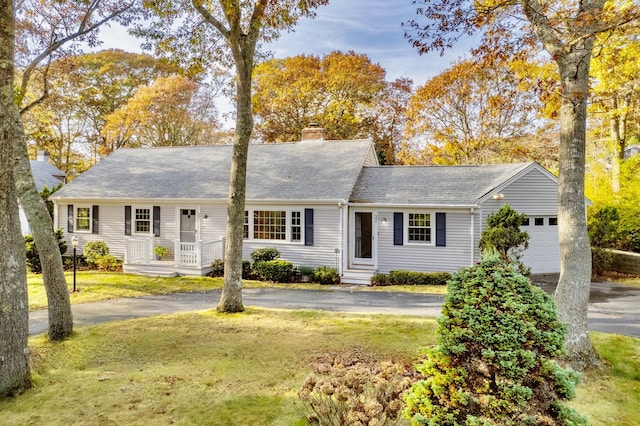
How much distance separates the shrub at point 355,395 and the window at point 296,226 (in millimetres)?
11833

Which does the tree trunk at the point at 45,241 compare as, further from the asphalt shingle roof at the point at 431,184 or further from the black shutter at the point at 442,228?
the black shutter at the point at 442,228

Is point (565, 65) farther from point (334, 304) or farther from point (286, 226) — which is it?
point (286, 226)

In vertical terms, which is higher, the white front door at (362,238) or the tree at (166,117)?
the tree at (166,117)

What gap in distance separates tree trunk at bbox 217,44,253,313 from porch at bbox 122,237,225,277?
22.0 feet

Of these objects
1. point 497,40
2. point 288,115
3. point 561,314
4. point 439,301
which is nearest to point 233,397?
point 561,314

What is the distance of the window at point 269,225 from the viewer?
15.8 m

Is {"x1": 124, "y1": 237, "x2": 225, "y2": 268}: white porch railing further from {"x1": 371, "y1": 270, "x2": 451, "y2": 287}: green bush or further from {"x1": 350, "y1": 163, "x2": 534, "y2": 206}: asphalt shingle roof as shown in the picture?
{"x1": 371, "y1": 270, "x2": 451, "y2": 287}: green bush

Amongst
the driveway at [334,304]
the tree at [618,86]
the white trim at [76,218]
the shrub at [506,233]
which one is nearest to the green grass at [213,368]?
the driveway at [334,304]

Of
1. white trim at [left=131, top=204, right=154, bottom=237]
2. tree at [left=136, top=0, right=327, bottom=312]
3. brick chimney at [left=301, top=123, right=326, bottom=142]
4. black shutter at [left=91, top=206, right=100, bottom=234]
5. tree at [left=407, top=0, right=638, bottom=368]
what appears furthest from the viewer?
brick chimney at [left=301, top=123, right=326, bottom=142]

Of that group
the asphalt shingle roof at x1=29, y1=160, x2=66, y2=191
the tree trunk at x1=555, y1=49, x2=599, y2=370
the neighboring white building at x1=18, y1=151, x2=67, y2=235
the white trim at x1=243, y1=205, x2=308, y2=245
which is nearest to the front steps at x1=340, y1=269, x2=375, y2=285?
the white trim at x1=243, y1=205, x2=308, y2=245

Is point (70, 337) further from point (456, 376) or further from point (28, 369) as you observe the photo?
point (456, 376)

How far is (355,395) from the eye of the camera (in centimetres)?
334

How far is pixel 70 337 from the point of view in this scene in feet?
23.6

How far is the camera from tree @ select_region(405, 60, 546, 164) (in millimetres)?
22172
